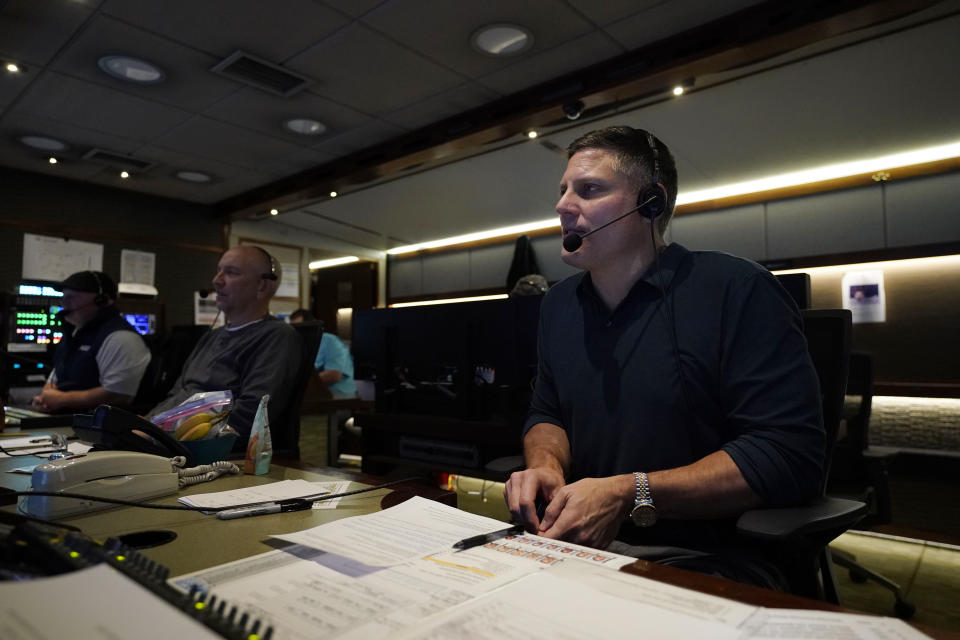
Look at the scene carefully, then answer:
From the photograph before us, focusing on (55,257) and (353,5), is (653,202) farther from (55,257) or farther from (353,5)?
(55,257)

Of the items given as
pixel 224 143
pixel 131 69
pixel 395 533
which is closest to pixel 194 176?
pixel 224 143

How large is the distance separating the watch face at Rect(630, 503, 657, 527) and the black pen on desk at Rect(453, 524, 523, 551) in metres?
0.27

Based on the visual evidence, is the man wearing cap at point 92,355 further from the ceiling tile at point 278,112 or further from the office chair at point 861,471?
the office chair at point 861,471

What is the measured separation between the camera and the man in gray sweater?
194cm

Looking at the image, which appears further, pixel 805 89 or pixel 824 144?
pixel 824 144

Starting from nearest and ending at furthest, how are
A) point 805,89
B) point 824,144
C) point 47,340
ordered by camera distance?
1. point 805,89
2. point 47,340
3. point 824,144

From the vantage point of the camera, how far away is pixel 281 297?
686cm

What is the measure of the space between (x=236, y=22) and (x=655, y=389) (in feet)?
9.52

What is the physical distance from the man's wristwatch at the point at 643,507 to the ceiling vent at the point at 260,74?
324 cm

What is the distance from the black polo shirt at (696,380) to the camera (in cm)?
105

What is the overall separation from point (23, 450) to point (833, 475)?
3.00 meters

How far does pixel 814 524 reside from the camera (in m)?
0.92

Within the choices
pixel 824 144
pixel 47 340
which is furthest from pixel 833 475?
pixel 47 340

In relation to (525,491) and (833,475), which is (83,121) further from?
(833,475)
